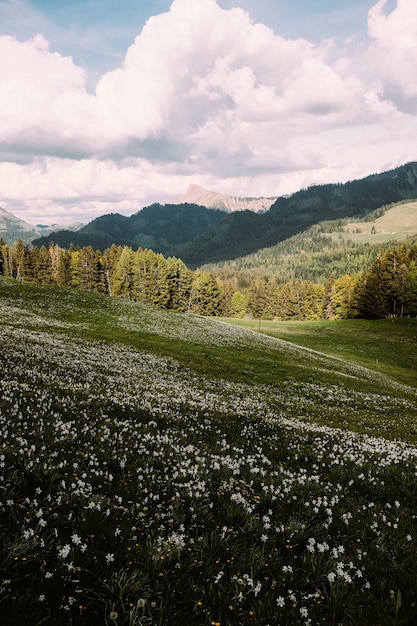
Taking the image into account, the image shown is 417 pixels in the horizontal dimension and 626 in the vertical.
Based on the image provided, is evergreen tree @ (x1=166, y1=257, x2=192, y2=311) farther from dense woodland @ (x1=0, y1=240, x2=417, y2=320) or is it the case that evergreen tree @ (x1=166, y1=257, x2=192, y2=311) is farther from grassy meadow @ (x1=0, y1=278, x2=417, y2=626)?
grassy meadow @ (x1=0, y1=278, x2=417, y2=626)

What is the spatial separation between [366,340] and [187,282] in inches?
2831

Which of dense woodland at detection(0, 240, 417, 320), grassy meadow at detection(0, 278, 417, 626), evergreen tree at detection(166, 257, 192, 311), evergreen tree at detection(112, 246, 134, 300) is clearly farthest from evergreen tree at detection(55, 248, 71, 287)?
grassy meadow at detection(0, 278, 417, 626)

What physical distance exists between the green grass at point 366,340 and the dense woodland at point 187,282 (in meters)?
13.6

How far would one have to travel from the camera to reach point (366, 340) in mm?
79250

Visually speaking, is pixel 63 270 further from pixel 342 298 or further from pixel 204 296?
pixel 342 298

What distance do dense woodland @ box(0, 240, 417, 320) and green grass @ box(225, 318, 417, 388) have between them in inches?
534

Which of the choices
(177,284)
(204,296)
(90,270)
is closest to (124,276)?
(90,270)

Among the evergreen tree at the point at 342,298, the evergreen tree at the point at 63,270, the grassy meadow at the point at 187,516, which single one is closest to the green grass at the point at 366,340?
the evergreen tree at the point at 342,298

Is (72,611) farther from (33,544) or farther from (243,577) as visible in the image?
(243,577)

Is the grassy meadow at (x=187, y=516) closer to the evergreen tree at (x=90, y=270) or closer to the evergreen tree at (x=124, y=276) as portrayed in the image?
the evergreen tree at (x=124, y=276)

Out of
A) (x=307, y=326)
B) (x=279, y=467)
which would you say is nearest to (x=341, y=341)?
(x=307, y=326)

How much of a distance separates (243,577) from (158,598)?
1157mm

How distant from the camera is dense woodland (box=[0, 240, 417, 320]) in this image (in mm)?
103875

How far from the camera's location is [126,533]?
5094 mm
